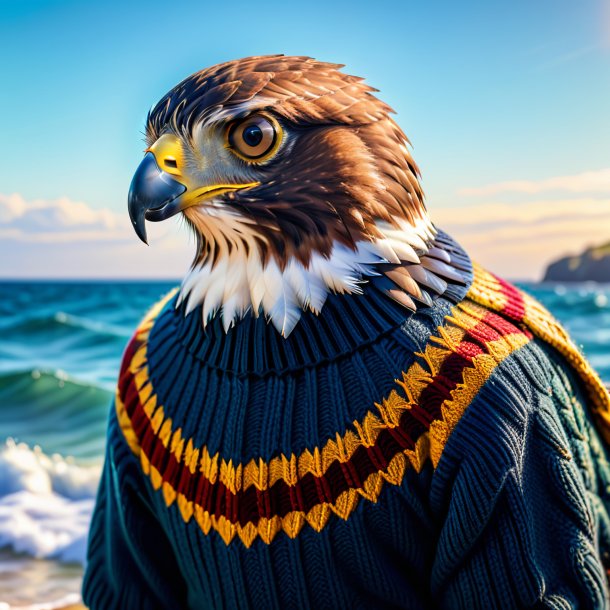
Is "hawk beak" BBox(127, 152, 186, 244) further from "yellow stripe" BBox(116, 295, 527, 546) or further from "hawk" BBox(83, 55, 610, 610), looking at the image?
"yellow stripe" BBox(116, 295, 527, 546)

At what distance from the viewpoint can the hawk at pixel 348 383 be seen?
4.18 feet

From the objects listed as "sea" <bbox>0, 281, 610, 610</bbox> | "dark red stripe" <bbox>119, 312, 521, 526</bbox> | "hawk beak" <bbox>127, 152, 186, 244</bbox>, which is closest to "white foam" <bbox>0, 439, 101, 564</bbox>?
"sea" <bbox>0, 281, 610, 610</bbox>

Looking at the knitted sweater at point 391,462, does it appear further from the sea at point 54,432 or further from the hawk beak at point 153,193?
the sea at point 54,432

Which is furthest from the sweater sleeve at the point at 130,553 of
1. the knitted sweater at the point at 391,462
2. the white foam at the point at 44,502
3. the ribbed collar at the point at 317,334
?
the white foam at the point at 44,502

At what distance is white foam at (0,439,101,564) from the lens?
351 cm

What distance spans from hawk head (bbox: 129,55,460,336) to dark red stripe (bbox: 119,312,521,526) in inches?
5.4

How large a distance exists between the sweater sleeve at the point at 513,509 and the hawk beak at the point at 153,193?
70 centimetres

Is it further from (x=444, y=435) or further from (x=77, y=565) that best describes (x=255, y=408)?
(x=77, y=565)

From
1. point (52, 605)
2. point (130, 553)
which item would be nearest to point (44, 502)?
point (52, 605)

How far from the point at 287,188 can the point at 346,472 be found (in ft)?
1.82

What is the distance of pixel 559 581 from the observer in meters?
1.29

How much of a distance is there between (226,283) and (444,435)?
52 centimetres

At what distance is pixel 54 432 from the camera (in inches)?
223

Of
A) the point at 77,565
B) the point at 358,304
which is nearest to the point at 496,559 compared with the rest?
the point at 358,304
